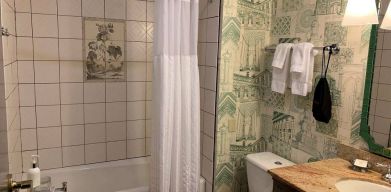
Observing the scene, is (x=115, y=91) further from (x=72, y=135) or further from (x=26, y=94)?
(x=26, y=94)

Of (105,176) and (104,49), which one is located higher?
(104,49)

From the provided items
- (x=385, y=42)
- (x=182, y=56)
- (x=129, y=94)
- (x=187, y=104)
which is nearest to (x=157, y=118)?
(x=187, y=104)

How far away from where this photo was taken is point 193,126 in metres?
1.96

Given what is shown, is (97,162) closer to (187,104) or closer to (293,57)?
(187,104)

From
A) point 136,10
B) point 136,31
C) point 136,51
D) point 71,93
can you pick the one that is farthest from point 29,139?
point 136,10

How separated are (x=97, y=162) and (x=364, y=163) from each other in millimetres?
2104

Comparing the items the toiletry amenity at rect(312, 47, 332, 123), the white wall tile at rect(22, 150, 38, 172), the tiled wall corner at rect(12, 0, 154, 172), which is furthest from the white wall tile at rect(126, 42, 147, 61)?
the toiletry amenity at rect(312, 47, 332, 123)

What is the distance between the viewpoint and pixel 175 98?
1874 mm

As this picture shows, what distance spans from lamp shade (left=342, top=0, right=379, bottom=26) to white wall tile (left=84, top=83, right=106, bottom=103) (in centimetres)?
193

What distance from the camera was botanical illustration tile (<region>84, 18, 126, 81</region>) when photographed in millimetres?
2443

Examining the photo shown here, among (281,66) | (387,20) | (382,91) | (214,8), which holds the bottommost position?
(382,91)

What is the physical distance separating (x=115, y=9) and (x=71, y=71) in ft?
2.12

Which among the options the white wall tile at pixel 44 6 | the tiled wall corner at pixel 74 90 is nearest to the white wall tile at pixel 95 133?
the tiled wall corner at pixel 74 90

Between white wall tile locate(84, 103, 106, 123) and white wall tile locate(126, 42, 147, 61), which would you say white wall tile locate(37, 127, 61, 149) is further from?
white wall tile locate(126, 42, 147, 61)
